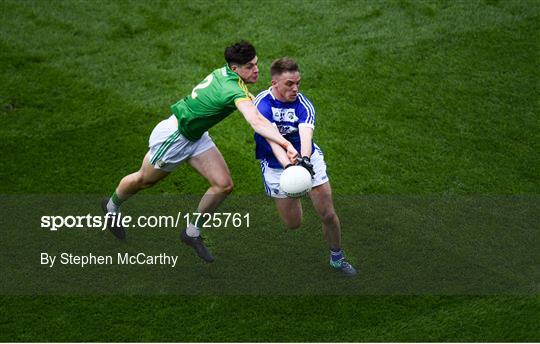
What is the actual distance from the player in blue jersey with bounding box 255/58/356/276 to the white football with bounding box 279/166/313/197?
508 mm

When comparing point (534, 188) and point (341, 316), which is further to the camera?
point (534, 188)

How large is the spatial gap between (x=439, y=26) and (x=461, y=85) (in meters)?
1.43

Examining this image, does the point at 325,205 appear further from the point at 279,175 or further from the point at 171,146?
the point at 171,146

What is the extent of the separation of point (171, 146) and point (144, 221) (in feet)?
4.03

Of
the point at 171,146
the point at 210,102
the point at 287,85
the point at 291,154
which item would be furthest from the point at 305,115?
the point at 171,146

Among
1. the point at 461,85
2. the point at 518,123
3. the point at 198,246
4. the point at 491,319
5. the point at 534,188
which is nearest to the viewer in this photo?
the point at 491,319

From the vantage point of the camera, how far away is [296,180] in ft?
21.1

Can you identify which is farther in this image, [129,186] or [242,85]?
[129,186]

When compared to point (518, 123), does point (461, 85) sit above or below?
above

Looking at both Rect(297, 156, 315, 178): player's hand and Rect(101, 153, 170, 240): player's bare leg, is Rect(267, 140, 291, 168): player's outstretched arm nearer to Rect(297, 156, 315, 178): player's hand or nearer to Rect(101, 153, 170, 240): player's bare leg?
Rect(297, 156, 315, 178): player's hand

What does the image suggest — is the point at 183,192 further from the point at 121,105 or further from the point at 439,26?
the point at 439,26

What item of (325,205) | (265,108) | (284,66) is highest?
(284,66)

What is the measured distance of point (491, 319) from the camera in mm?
6965

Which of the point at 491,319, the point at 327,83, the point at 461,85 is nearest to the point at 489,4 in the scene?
the point at 461,85
